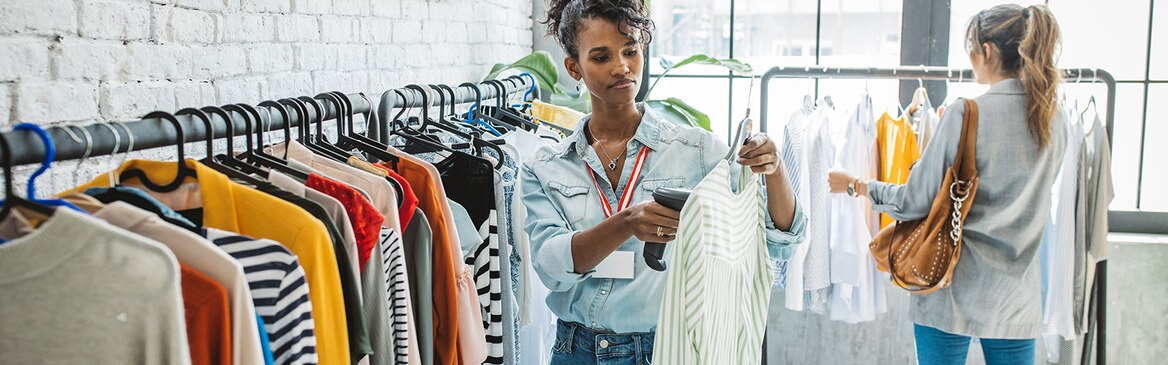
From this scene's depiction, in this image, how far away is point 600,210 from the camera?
1851mm

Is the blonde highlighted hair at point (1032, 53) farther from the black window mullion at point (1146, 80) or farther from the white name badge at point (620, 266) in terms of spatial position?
the black window mullion at point (1146, 80)

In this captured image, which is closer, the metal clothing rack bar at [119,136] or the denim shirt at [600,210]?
the metal clothing rack bar at [119,136]

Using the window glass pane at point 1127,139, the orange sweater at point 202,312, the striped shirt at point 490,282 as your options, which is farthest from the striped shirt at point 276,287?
the window glass pane at point 1127,139

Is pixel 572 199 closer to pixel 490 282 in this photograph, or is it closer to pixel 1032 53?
pixel 490 282

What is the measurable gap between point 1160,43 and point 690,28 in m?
1.95

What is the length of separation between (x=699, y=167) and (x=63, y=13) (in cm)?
113

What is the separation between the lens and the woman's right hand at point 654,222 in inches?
59.3

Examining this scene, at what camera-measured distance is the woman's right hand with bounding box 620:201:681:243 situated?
151 cm

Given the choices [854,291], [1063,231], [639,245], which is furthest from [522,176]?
[1063,231]

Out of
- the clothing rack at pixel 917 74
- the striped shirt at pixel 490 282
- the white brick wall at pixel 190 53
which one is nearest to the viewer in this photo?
the white brick wall at pixel 190 53

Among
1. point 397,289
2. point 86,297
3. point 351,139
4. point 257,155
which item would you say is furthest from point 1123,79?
point 86,297

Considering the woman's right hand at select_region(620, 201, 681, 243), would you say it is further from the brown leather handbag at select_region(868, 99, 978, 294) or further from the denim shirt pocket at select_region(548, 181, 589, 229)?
the brown leather handbag at select_region(868, 99, 978, 294)

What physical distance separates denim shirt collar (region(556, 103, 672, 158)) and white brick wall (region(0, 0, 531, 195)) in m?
0.70

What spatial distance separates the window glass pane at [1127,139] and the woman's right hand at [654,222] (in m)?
3.15
